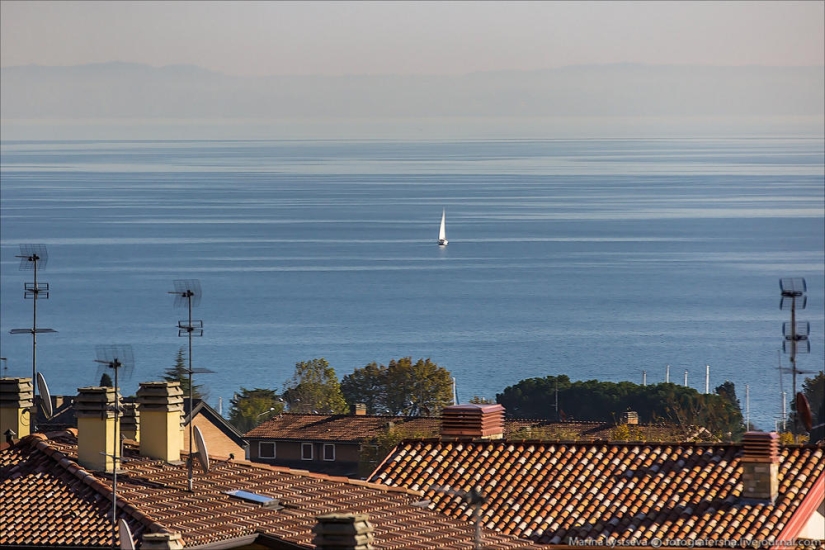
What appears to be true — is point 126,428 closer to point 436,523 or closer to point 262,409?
point 436,523

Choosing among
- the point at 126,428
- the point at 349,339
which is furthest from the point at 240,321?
the point at 126,428

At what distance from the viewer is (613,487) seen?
1964 cm

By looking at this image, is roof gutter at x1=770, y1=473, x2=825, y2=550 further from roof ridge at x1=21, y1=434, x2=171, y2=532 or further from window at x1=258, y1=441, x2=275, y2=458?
window at x1=258, y1=441, x2=275, y2=458

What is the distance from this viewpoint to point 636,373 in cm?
12119

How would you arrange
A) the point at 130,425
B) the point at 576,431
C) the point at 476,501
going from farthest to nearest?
the point at 576,431 < the point at 130,425 < the point at 476,501

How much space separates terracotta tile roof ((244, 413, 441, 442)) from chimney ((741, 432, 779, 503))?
3761 centimetres

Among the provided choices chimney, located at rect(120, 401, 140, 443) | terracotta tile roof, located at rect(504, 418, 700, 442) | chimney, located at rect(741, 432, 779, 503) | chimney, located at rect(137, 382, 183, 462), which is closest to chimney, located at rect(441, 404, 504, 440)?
chimney, located at rect(120, 401, 140, 443)

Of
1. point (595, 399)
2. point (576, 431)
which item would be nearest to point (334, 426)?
point (576, 431)

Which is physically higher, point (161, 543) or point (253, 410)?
point (253, 410)

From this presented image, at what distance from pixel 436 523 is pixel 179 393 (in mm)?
3734

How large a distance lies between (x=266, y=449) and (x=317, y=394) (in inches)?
907

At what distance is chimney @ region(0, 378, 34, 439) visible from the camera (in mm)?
21594

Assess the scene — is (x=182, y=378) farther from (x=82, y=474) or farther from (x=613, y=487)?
(x=613, y=487)

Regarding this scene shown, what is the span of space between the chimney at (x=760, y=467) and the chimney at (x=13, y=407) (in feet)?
28.0
